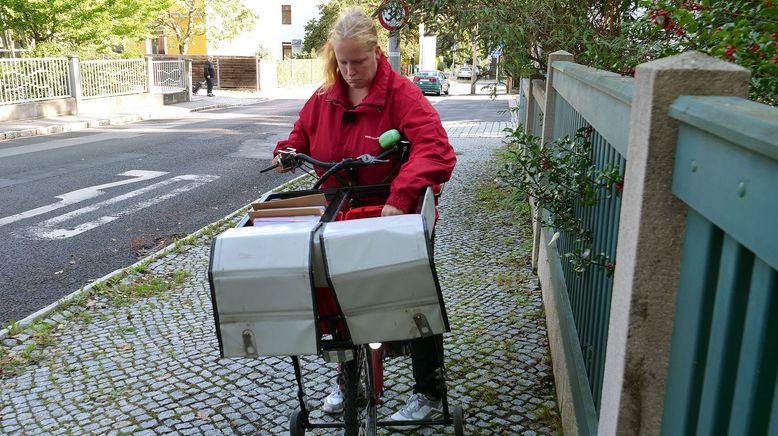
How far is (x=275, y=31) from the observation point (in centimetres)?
5375

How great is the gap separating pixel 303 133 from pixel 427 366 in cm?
132

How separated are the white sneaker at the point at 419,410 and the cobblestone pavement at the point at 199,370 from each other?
0.40 ft

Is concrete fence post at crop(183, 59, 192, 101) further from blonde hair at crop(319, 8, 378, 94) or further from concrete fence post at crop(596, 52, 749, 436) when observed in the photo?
concrete fence post at crop(596, 52, 749, 436)

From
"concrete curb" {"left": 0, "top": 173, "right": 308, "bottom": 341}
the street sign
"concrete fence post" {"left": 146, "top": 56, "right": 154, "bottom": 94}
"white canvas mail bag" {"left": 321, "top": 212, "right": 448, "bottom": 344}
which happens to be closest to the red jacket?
"white canvas mail bag" {"left": 321, "top": 212, "right": 448, "bottom": 344}

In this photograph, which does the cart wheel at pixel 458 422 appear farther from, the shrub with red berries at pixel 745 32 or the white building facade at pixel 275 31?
the white building facade at pixel 275 31

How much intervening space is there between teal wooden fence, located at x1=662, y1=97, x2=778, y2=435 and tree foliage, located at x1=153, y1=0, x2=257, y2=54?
125 feet

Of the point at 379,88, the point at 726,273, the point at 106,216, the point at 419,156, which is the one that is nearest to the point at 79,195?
the point at 106,216

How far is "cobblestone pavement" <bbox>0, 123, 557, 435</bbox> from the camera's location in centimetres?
365

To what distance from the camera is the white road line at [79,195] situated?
27.9ft

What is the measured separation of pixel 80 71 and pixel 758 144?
23.0 m

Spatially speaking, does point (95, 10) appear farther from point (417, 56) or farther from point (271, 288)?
point (417, 56)

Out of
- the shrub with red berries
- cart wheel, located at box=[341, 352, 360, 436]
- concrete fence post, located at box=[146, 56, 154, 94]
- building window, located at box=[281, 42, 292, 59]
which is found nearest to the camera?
the shrub with red berries

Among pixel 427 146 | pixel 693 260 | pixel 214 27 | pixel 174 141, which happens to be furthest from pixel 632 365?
pixel 214 27

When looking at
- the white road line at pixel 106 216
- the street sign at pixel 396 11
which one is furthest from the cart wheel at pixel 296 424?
the street sign at pixel 396 11
